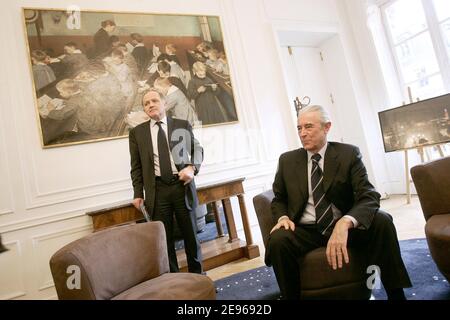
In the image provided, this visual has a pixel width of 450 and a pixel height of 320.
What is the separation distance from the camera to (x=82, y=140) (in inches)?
134

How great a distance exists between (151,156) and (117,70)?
1.70 metres

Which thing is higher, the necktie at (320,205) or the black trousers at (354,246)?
the necktie at (320,205)

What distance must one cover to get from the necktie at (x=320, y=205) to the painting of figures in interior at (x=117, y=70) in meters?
2.35

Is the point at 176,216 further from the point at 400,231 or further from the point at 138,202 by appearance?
the point at 400,231

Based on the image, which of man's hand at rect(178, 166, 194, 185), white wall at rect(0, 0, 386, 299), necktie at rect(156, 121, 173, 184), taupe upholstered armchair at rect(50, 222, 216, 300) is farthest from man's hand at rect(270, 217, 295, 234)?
white wall at rect(0, 0, 386, 299)

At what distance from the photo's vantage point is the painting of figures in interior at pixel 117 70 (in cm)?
334

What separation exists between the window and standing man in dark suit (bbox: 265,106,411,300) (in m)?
3.60

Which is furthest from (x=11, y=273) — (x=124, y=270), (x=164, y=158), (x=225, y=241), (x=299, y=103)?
(x=299, y=103)

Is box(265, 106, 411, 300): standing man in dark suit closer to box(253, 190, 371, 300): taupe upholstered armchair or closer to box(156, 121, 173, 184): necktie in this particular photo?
box(253, 190, 371, 300): taupe upholstered armchair

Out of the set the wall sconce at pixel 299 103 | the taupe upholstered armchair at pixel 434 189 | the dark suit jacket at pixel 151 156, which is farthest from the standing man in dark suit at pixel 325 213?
the wall sconce at pixel 299 103

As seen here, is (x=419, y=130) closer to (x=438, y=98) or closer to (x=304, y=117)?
(x=438, y=98)

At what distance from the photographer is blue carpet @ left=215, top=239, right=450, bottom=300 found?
1.84m

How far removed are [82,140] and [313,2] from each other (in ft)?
14.2

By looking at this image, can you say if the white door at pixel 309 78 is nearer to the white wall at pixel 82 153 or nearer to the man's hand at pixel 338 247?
the white wall at pixel 82 153
